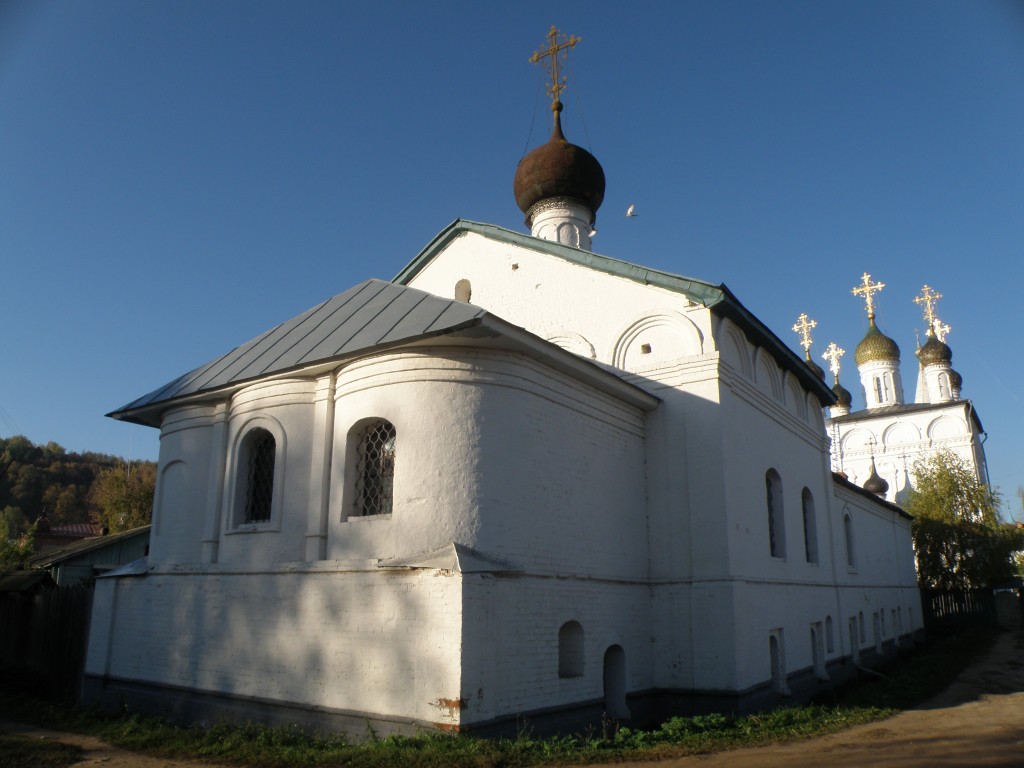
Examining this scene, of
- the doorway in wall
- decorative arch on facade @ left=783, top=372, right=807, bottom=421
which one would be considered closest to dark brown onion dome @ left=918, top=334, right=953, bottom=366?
decorative arch on facade @ left=783, top=372, right=807, bottom=421

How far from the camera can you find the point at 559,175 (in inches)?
585

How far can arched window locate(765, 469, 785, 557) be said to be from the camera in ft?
41.5

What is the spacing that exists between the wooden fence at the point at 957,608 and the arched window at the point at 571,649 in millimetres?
21912

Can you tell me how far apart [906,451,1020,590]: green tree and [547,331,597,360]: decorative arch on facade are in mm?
20937

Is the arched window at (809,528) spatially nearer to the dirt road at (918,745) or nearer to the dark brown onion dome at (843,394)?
the dirt road at (918,745)

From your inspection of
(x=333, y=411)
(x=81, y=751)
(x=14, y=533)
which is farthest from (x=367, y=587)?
(x=14, y=533)

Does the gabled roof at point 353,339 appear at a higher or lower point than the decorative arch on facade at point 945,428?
lower

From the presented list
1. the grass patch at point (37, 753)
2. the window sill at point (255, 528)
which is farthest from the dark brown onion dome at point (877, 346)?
the grass patch at point (37, 753)

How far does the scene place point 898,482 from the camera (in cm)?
3738

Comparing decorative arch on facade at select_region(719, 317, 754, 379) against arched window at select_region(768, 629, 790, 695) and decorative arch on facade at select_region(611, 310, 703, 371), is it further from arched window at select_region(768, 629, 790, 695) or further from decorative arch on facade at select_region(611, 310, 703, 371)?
arched window at select_region(768, 629, 790, 695)

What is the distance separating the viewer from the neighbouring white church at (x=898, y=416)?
36375 millimetres

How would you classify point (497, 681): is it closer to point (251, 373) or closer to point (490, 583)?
point (490, 583)

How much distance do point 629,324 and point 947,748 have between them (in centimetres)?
645

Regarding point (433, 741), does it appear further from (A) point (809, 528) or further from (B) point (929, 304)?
Answer: (B) point (929, 304)
